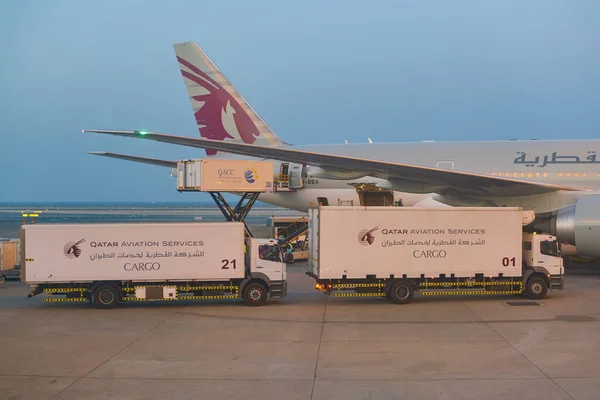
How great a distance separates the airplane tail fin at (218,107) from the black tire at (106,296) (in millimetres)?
13799

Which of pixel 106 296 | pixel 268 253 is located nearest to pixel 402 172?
pixel 268 253

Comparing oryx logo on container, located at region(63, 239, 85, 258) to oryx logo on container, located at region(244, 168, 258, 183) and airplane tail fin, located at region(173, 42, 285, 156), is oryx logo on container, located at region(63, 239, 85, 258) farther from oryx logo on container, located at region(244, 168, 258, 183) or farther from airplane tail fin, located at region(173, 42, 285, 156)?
airplane tail fin, located at region(173, 42, 285, 156)

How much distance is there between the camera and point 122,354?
10.8m

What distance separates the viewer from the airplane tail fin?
91.9 ft

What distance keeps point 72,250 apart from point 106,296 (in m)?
1.43

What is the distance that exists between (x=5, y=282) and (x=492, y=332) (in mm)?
17544

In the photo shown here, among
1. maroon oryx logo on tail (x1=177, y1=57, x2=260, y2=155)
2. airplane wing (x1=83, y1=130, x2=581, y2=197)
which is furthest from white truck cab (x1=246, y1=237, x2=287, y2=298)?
maroon oryx logo on tail (x1=177, y1=57, x2=260, y2=155)

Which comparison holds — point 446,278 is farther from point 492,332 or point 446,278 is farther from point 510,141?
point 510,141

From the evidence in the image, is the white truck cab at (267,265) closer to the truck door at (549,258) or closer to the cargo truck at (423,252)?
the cargo truck at (423,252)

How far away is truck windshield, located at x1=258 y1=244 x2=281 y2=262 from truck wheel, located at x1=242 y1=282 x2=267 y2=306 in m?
0.71

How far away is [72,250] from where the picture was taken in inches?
609

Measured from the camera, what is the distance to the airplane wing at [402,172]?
786 inches

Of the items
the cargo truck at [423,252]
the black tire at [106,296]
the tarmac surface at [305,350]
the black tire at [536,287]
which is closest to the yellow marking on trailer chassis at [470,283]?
the cargo truck at [423,252]

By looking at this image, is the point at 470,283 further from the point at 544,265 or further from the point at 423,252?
the point at 544,265
